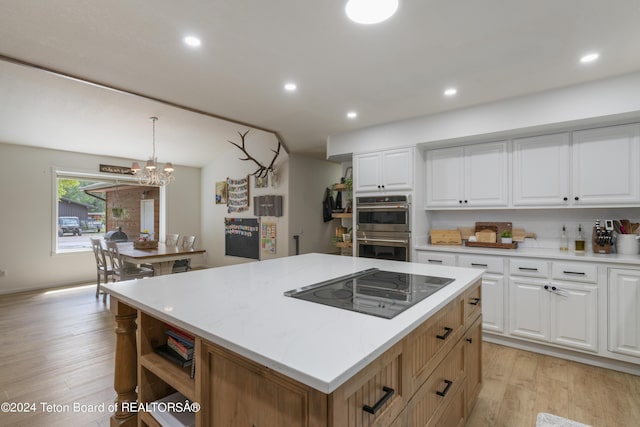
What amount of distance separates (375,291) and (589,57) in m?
2.45

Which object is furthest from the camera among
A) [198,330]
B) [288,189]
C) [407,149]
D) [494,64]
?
[288,189]

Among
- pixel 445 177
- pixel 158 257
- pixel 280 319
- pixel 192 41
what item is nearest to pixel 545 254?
pixel 445 177

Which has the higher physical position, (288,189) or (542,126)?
(542,126)

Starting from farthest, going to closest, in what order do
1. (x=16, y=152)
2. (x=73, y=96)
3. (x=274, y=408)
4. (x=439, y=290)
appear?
(x=16, y=152) → (x=73, y=96) → (x=439, y=290) → (x=274, y=408)

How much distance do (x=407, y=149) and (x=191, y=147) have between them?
14.8 feet

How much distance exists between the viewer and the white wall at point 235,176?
18.4 feet

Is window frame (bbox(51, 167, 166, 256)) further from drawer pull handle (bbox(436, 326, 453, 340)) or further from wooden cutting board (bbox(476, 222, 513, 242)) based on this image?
drawer pull handle (bbox(436, 326, 453, 340))

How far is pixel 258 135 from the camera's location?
5859mm

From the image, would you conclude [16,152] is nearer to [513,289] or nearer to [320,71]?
[320,71]

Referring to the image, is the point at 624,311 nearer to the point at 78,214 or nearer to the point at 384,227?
the point at 384,227

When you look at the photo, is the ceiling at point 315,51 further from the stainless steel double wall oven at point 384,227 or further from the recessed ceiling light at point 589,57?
the stainless steel double wall oven at point 384,227

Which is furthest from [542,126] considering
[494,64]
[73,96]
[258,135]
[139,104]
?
[73,96]

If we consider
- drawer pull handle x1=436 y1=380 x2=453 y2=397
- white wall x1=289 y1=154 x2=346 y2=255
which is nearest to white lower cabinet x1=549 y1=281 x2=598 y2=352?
drawer pull handle x1=436 y1=380 x2=453 y2=397

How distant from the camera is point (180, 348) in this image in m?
1.35
